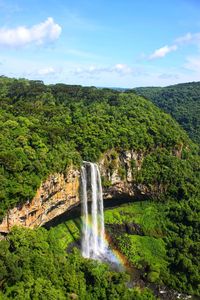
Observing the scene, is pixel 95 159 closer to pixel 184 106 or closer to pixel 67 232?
pixel 67 232

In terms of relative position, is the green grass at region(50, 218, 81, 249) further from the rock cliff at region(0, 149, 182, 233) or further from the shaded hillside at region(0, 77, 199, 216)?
the shaded hillside at region(0, 77, 199, 216)

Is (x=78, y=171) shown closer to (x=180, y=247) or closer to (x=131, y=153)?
(x=131, y=153)

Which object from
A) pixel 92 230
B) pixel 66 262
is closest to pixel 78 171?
pixel 92 230

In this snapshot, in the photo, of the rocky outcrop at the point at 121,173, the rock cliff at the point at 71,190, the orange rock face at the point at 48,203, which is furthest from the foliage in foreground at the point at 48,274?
the rocky outcrop at the point at 121,173

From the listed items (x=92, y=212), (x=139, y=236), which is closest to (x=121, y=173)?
(x=92, y=212)

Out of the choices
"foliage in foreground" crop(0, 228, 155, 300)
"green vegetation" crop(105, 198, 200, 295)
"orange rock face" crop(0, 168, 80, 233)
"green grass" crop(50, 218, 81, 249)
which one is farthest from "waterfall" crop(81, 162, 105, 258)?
"foliage in foreground" crop(0, 228, 155, 300)

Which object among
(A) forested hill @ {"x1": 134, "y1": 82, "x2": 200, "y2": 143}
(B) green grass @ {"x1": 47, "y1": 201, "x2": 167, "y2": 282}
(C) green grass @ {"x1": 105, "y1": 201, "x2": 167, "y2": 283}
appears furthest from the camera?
(A) forested hill @ {"x1": 134, "y1": 82, "x2": 200, "y2": 143}
